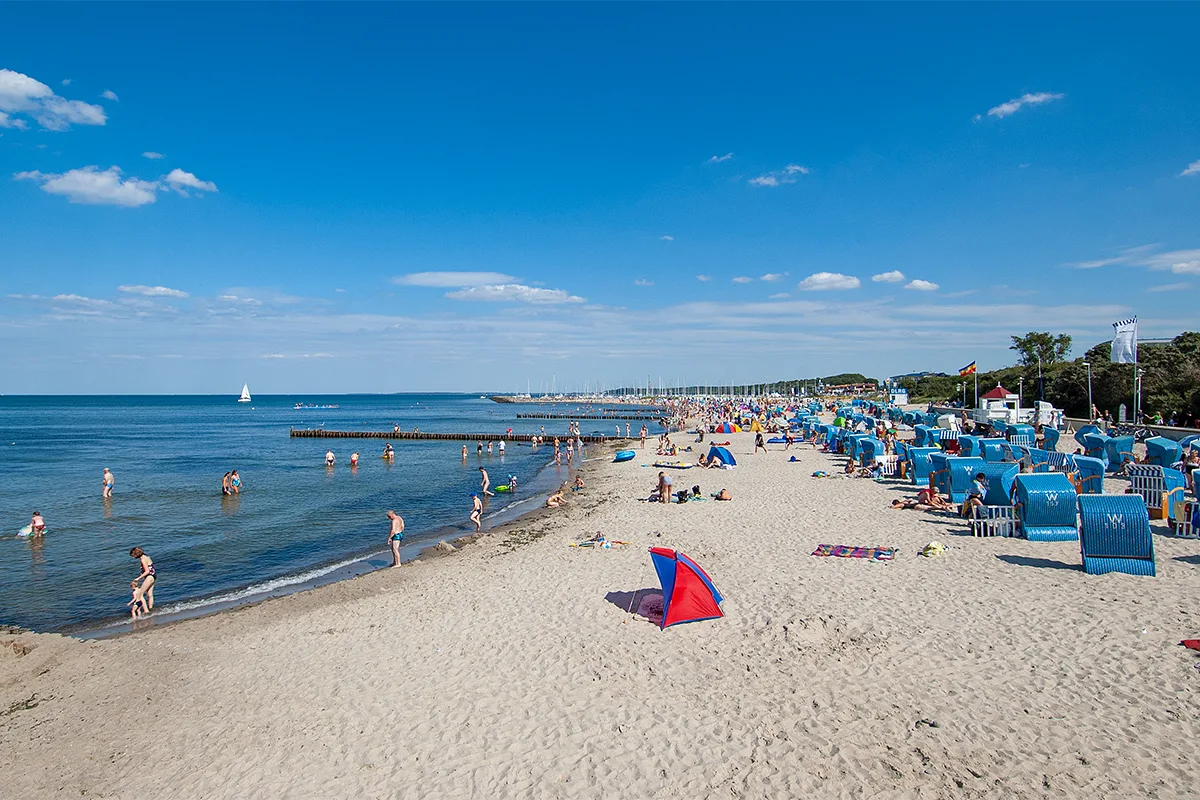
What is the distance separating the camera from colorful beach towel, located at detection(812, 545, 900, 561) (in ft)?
38.5

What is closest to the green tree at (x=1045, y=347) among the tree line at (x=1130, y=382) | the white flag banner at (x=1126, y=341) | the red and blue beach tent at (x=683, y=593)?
the tree line at (x=1130, y=382)

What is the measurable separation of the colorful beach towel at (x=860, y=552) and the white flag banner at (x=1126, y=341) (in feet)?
87.2

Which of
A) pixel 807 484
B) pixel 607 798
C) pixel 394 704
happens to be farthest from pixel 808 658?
pixel 807 484

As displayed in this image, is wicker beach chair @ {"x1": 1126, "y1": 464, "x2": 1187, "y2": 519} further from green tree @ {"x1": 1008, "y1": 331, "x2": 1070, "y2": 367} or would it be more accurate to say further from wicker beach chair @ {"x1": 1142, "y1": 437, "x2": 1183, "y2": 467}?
green tree @ {"x1": 1008, "y1": 331, "x2": 1070, "y2": 367}

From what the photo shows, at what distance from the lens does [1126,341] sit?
30.6 meters

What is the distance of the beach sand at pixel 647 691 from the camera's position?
18.3ft

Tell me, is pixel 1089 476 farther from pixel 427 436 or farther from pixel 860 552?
pixel 427 436

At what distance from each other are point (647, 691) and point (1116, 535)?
813 cm

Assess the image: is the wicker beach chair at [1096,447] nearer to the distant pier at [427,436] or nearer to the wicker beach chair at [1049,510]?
the wicker beach chair at [1049,510]

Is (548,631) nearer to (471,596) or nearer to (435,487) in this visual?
(471,596)

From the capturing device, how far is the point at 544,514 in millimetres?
19812

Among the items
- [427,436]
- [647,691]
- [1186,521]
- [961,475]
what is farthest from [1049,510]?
[427,436]

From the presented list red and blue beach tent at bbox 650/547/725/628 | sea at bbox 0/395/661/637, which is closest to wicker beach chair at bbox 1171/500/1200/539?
red and blue beach tent at bbox 650/547/725/628

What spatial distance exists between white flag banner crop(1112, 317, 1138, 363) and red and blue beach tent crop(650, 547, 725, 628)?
31.3 metres
